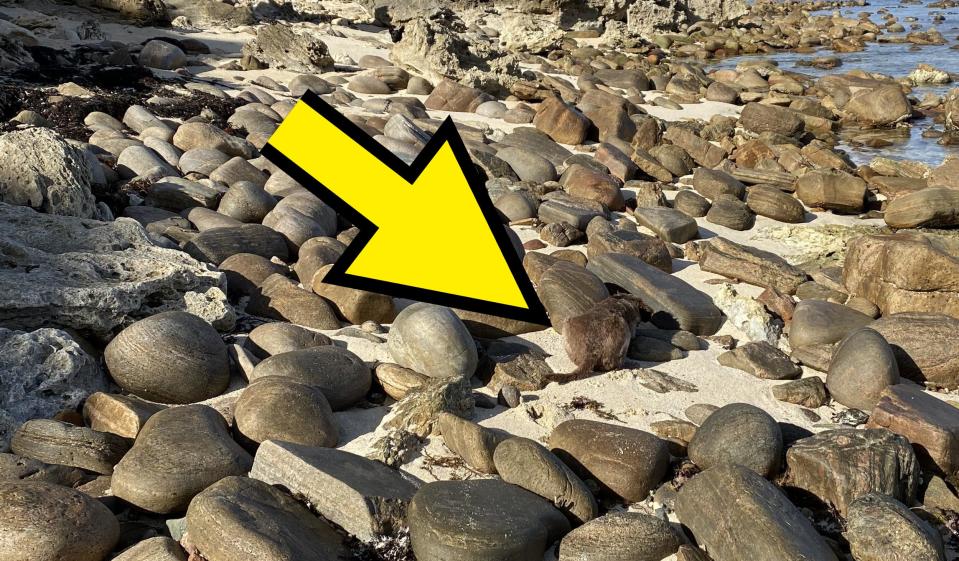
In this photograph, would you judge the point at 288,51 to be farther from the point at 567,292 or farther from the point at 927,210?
the point at 927,210

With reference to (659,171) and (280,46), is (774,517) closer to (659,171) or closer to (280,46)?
(659,171)

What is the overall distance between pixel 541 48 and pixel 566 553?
1628cm

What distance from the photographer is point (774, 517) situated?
11.0 ft

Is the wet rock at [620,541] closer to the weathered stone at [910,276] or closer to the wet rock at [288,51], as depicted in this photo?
the weathered stone at [910,276]

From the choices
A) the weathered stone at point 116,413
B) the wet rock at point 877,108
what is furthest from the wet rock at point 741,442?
the wet rock at point 877,108

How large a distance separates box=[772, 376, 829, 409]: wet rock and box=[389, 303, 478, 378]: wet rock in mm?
1871

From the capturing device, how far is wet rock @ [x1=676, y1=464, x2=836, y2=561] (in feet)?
10.7

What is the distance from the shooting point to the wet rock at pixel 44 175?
5.83 meters

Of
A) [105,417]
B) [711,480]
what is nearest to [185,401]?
[105,417]

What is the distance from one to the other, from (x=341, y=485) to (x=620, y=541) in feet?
3.82

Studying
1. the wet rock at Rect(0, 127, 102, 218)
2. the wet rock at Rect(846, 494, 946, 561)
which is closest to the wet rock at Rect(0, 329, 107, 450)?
the wet rock at Rect(0, 127, 102, 218)

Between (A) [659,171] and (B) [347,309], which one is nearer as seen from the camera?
(B) [347,309]

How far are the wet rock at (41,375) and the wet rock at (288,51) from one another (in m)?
9.88

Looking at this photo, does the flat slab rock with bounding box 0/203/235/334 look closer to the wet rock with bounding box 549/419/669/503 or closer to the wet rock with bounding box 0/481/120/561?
the wet rock with bounding box 0/481/120/561
